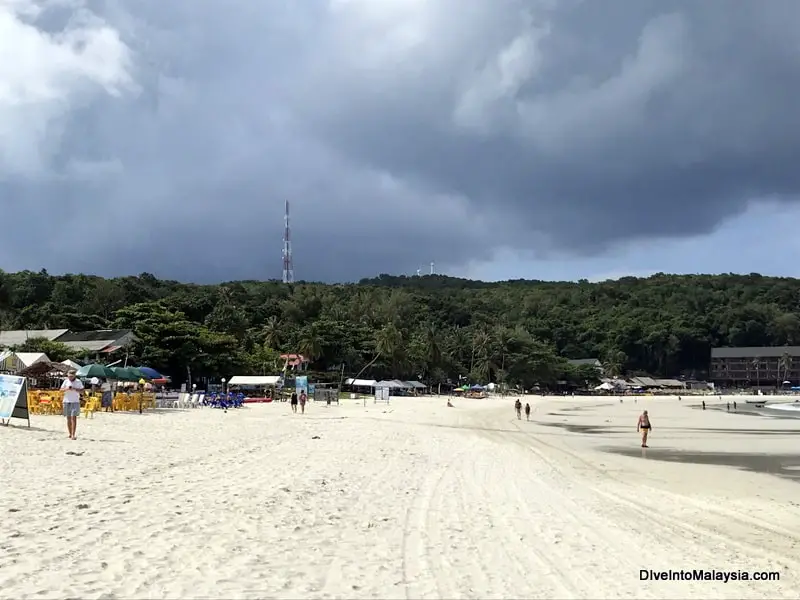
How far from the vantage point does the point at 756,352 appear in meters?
154

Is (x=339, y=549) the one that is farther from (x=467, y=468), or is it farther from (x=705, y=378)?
(x=705, y=378)

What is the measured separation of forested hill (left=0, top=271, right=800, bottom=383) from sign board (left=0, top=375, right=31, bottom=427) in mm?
35699

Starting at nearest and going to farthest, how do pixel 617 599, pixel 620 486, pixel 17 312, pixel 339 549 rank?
1. pixel 617 599
2. pixel 339 549
3. pixel 620 486
4. pixel 17 312

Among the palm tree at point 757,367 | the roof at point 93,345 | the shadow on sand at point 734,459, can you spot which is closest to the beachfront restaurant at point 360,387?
the roof at point 93,345

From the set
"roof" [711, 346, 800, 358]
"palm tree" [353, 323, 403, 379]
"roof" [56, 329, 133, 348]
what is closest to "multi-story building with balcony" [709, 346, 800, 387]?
"roof" [711, 346, 800, 358]


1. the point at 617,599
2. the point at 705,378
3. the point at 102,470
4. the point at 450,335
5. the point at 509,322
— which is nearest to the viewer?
the point at 617,599

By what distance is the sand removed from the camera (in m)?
5.55

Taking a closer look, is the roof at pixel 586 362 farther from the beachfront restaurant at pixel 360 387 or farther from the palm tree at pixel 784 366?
the beachfront restaurant at pixel 360 387

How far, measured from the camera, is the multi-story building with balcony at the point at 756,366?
151 meters

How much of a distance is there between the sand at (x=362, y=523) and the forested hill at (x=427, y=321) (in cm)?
4400

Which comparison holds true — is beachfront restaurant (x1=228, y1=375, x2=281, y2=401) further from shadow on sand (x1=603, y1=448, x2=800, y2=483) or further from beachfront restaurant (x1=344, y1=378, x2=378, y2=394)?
shadow on sand (x1=603, y1=448, x2=800, y2=483)

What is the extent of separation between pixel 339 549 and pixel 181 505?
2.79m

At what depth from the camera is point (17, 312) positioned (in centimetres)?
8288

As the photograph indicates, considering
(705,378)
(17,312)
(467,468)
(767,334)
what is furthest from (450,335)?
(467,468)
